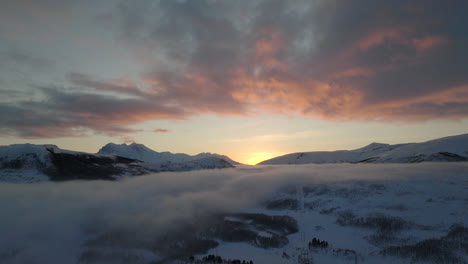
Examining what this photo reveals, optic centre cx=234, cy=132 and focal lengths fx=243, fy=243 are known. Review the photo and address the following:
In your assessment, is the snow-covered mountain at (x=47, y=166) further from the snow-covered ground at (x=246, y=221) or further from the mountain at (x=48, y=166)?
the snow-covered ground at (x=246, y=221)

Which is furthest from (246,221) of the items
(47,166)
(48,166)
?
(47,166)

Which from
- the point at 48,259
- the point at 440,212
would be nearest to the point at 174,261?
the point at 48,259

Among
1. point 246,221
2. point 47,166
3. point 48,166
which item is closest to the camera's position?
point 246,221

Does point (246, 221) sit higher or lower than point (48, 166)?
lower

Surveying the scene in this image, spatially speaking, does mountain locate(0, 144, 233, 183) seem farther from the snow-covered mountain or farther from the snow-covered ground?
the snow-covered ground

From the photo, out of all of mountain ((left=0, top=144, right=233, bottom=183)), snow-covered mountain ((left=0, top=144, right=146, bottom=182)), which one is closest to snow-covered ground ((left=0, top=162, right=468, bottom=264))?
mountain ((left=0, top=144, right=233, bottom=183))

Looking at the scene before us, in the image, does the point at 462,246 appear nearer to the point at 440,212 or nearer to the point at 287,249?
the point at 440,212

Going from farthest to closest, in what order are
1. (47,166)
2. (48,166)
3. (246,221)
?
(48,166) < (47,166) < (246,221)

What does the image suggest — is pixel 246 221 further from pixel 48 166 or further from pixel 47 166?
pixel 47 166
